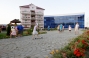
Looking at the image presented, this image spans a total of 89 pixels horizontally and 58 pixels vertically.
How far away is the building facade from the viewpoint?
220 ft

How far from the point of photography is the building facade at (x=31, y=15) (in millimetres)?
67125

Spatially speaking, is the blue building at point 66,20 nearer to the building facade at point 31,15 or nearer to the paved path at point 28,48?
the building facade at point 31,15

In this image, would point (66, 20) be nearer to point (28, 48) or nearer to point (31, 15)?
point (31, 15)

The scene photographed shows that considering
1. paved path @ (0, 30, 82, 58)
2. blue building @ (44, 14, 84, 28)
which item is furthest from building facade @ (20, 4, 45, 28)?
paved path @ (0, 30, 82, 58)

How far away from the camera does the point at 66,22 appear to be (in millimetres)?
73188

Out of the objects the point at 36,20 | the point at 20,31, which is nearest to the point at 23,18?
the point at 36,20

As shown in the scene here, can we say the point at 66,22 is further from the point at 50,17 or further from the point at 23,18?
the point at 23,18

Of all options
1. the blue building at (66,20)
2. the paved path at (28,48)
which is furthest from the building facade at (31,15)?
the paved path at (28,48)

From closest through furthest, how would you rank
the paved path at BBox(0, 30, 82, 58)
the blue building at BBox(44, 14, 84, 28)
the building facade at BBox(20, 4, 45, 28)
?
1. the paved path at BBox(0, 30, 82, 58)
2. the building facade at BBox(20, 4, 45, 28)
3. the blue building at BBox(44, 14, 84, 28)

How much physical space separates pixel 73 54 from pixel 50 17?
6959cm

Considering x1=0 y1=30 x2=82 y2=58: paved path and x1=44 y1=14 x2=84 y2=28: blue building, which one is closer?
x1=0 y1=30 x2=82 y2=58: paved path

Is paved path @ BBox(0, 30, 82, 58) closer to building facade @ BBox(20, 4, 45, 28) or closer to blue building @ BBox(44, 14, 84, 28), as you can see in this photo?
building facade @ BBox(20, 4, 45, 28)

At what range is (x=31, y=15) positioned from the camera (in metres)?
69.9

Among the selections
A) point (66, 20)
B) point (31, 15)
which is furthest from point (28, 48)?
point (66, 20)
